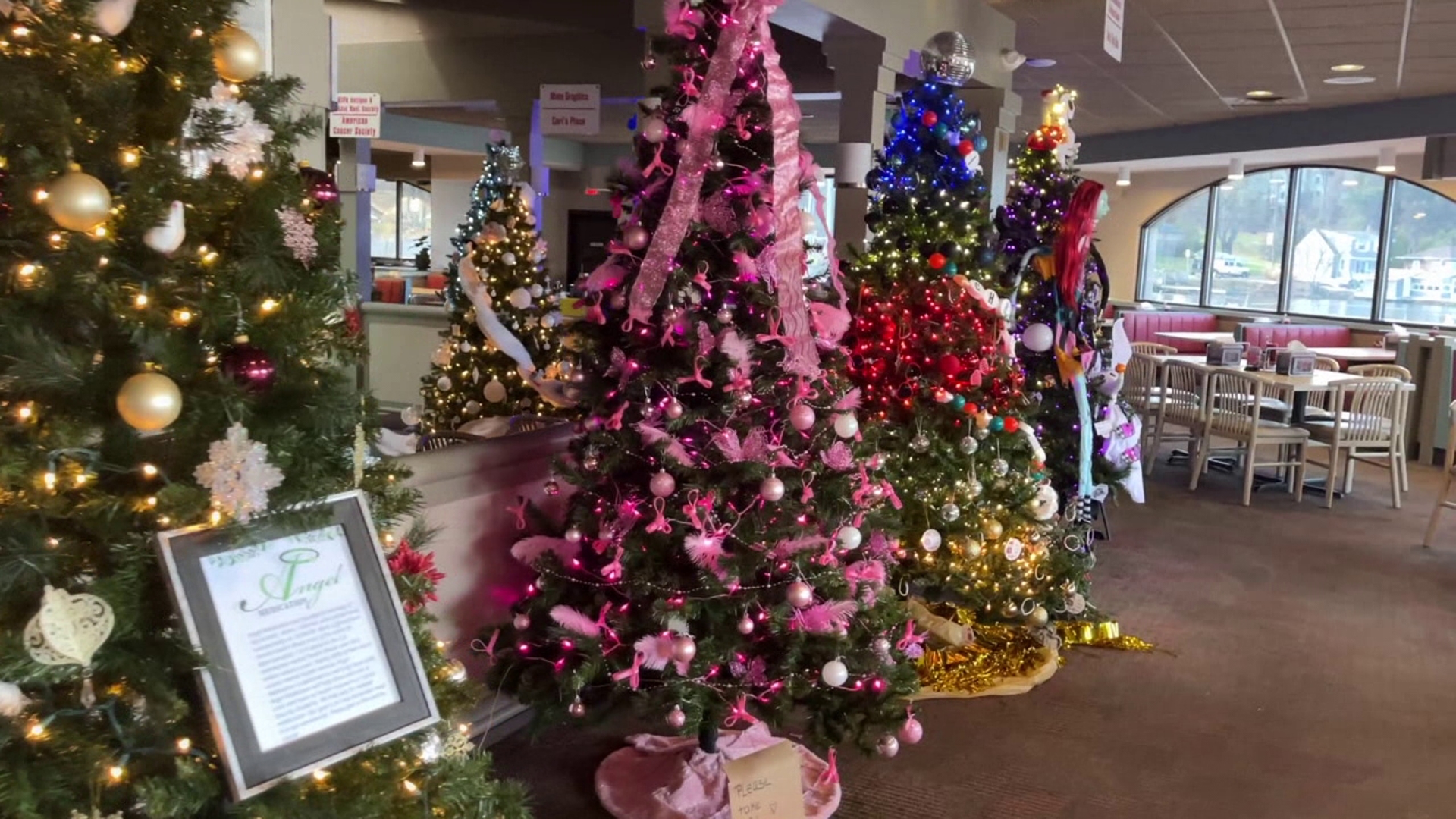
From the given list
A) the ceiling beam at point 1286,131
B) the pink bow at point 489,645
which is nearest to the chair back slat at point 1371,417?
the ceiling beam at point 1286,131

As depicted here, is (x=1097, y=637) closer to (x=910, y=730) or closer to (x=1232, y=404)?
(x=910, y=730)

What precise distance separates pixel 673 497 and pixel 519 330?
7.07ft

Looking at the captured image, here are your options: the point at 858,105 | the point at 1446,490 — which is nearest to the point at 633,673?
the point at 858,105

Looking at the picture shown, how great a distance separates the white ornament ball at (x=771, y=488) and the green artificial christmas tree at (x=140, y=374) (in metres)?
1.14

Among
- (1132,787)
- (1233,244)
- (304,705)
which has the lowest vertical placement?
(1132,787)

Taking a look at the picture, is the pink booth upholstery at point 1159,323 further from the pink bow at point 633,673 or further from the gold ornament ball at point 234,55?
the gold ornament ball at point 234,55

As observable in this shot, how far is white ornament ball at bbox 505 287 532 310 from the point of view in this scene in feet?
14.5

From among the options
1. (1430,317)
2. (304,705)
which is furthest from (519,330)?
(1430,317)

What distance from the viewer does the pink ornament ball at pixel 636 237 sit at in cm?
254

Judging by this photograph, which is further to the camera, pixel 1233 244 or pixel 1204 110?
pixel 1233 244

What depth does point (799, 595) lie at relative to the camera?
8.26 ft

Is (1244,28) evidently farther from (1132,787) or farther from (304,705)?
(304,705)

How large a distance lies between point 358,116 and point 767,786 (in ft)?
14.8

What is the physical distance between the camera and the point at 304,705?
144 centimetres
